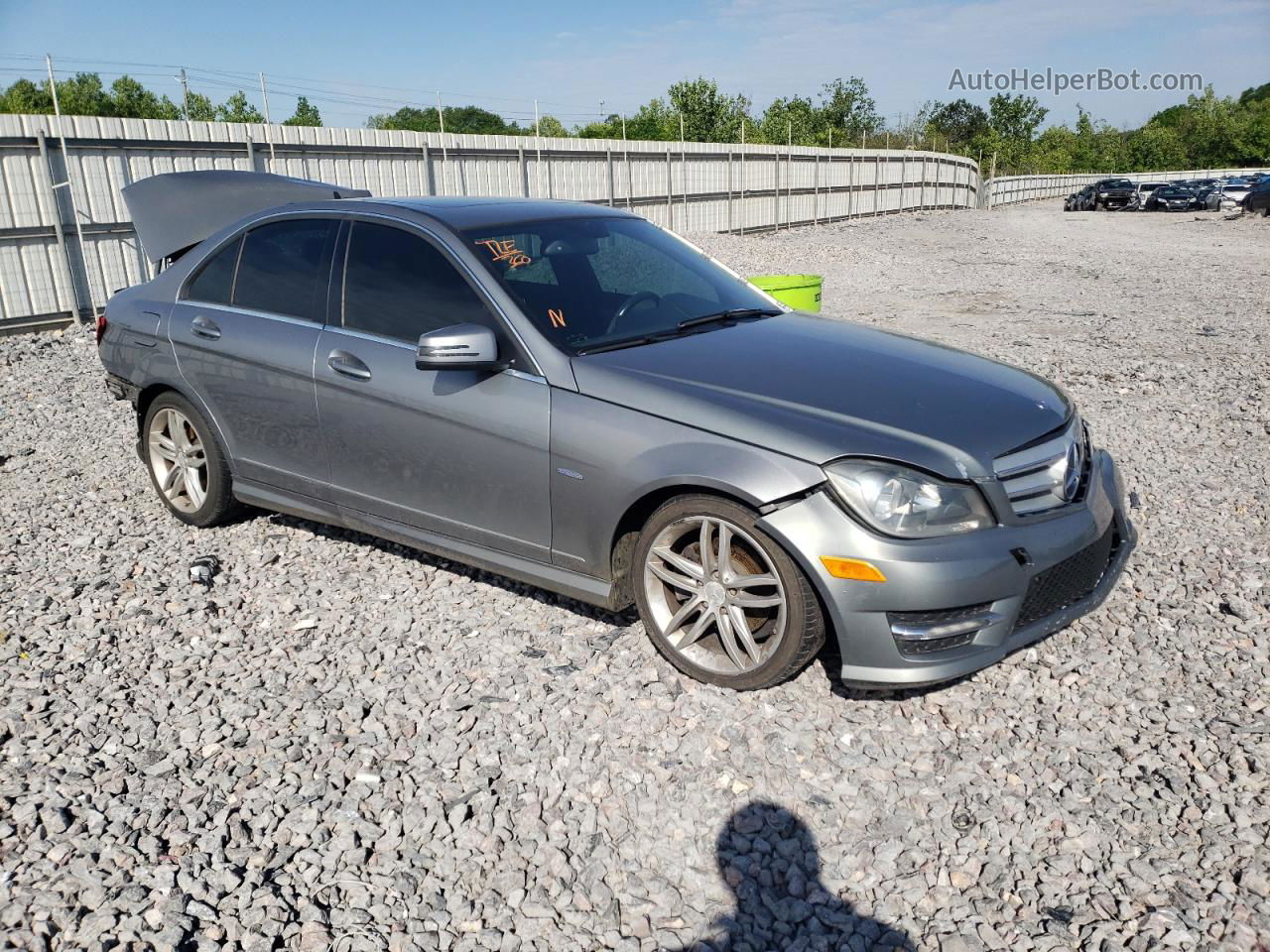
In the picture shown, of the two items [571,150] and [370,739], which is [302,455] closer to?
[370,739]

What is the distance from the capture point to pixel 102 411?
8.59 m

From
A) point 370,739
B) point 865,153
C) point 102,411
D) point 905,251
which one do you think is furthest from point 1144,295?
point 865,153

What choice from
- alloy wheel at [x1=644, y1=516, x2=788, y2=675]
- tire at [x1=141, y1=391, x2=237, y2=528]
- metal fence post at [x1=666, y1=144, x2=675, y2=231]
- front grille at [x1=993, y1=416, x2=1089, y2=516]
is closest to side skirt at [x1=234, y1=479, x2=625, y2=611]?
tire at [x1=141, y1=391, x2=237, y2=528]

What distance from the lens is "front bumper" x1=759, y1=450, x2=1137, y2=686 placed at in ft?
10.7

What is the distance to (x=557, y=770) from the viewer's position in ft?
11.0

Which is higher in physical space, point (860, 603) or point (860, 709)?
point (860, 603)

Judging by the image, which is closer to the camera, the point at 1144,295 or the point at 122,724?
the point at 122,724

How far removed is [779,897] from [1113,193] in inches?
2111

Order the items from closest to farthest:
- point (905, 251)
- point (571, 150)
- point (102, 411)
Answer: point (102, 411), point (571, 150), point (905, 251)

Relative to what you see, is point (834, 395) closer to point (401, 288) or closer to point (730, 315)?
point (730, 315)

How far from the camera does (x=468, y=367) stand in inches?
155

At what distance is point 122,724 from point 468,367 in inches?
70.7

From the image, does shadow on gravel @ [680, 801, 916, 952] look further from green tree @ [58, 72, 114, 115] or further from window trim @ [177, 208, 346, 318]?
green tree @ [58, 72, 114, 115]

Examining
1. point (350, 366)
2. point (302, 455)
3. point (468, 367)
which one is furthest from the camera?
point (302, 455)
